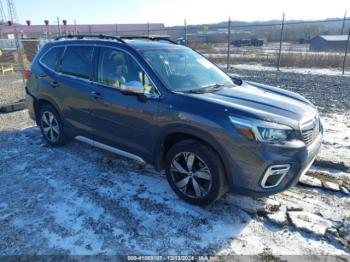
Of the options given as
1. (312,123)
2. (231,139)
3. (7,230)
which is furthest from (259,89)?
(7,230)

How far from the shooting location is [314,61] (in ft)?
55.2

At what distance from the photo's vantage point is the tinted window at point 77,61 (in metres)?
4.35

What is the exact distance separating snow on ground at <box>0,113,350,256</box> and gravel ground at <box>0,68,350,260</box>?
0.01 meters

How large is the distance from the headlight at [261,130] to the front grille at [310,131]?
0.25 metres

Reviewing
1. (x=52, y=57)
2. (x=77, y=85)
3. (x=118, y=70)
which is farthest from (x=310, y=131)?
(x=52, y=57)

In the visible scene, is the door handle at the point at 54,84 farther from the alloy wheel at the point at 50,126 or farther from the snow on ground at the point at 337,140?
the snow on ground at the point at 337,140

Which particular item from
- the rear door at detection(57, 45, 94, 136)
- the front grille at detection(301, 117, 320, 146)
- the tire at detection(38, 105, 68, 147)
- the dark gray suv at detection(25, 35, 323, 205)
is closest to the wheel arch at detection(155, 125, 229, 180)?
the dark gray suv at detection(25, 35, 323, 205)

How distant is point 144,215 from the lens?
3371mm

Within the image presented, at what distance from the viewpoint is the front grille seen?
10.3 feet

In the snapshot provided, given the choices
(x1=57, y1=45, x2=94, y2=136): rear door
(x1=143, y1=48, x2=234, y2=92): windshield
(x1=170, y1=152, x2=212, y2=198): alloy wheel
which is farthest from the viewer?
(x1=57, y1=45, x2=94, y2=136): rear door

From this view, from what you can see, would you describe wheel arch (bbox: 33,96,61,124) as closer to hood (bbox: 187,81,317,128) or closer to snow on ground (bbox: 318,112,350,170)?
hood (bbox: 187,81,317,128)

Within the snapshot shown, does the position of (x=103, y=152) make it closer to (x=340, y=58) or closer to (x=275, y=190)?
(x=275, y=190)

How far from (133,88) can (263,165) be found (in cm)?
172

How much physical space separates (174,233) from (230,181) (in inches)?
31.4
